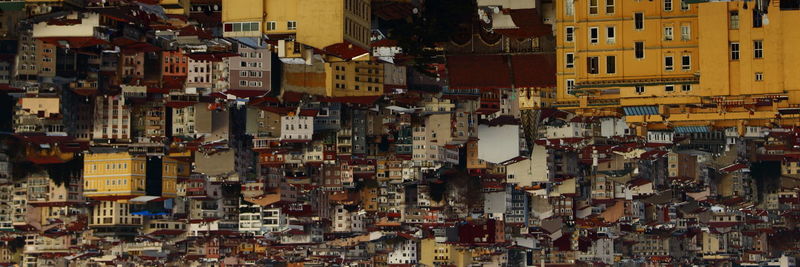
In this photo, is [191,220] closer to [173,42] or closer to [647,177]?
[173,42]

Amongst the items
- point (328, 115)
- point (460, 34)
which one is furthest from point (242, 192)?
point (460, 34)

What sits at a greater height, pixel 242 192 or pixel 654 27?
pixel 654 27

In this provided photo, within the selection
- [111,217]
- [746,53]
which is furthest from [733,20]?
[111,217]

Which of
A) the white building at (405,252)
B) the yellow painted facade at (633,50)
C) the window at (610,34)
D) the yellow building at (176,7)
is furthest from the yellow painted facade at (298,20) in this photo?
the white building at (405,252)

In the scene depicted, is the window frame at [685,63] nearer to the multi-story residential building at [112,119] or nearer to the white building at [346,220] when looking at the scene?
the multi-story residential building at [112,119]

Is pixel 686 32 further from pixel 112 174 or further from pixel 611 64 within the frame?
pixel 112 174

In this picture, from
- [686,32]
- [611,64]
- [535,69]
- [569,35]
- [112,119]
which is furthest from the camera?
[112,119]
